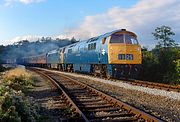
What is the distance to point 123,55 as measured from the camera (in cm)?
2212

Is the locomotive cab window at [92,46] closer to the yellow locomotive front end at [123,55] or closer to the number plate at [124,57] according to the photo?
the yellow locomotive front end at [123,55]

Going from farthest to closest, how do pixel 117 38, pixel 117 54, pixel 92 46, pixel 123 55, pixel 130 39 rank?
pixel 92 46
pixel 130 39
pixel 117 38
pixel 123 55
pixel 117 54

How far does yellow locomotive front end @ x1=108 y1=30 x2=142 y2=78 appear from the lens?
21.9 metres

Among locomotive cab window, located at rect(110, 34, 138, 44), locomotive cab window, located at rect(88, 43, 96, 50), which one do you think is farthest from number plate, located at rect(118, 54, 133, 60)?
locomotive cab window, located at rect(88, 43, 96, 50)

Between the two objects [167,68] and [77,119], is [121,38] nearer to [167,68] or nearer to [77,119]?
[167,68]

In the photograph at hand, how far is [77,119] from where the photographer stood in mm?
8367

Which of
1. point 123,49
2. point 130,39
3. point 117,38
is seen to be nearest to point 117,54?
point 123,49

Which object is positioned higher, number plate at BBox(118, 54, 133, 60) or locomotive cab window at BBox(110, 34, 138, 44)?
locomotive cab window at BBox(110, 34, 138, 44)

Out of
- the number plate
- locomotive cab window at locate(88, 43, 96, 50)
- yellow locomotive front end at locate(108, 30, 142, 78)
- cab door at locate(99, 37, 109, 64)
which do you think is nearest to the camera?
yellow locomotive front end at locate(108, 30, 142, 78)

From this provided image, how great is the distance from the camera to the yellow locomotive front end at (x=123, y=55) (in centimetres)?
2189

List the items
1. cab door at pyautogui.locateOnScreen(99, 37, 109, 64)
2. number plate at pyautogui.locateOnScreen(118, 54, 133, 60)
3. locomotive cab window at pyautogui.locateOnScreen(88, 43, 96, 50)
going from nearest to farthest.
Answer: number plate at pyautogui.locateOnScreen(118, 54, 133, 60), cab door at pyautogui.locateOnScreen(99, 37, 109, 64), locomotive cab window at pyautogui.locateOnScreen(88, 43, 96, 50)

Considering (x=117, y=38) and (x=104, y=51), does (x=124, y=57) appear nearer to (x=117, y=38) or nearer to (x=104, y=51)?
(x=117, y=38)

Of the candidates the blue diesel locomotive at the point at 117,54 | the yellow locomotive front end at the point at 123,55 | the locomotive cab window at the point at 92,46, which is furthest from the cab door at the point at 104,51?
the locomotive cab window at the point at 92,46

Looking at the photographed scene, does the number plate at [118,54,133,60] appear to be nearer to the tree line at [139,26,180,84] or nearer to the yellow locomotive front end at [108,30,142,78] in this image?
the yellow locomotive front end at [108,30,142,78]
